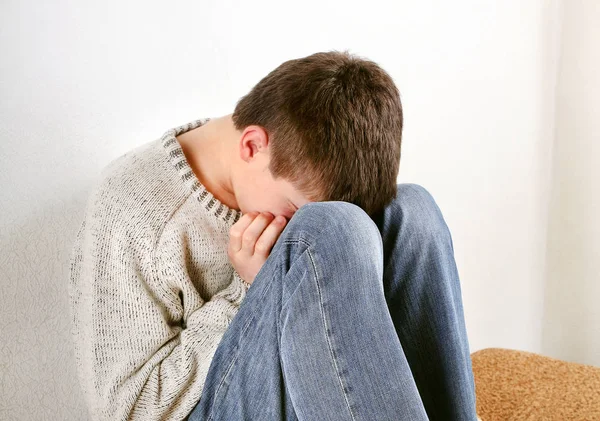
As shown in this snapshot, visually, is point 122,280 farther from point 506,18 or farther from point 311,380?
point 506,18

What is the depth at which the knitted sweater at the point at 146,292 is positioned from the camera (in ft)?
3.07

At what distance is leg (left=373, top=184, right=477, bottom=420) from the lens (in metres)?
0.94

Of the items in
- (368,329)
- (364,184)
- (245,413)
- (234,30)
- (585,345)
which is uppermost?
(234,30)

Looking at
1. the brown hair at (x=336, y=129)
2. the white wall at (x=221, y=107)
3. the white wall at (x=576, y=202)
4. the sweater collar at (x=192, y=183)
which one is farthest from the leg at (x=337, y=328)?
the white wall at (x=576, y=202)

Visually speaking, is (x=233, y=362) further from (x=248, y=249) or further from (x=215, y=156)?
(x=215, y=156)

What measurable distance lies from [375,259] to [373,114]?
0.70 ft

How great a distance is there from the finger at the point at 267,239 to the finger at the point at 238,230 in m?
0.03

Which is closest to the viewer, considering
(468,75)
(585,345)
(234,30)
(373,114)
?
(373,114)

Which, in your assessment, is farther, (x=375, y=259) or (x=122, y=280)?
(x=122, y=280)

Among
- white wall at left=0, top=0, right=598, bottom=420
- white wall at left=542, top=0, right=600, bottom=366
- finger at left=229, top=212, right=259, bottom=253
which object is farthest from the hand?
white wall at left=542, top=0, right=600, bottom=366

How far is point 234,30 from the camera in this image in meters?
1.24

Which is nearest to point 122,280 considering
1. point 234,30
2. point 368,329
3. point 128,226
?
point 128,226

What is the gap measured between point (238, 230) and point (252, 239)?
0.03m

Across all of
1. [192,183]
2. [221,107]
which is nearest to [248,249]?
[192,183]
